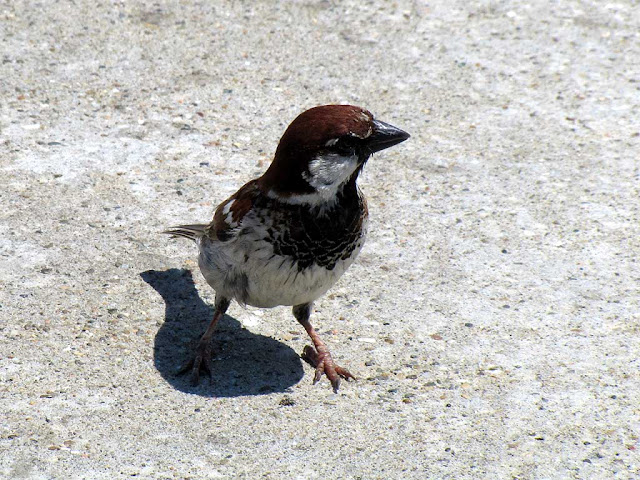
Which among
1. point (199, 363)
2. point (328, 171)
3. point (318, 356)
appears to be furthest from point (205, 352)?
point (328, 171)

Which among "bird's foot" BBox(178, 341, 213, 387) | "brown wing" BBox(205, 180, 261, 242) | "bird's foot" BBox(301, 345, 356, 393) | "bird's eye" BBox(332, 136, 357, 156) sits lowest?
"bird's foot" BBox(178, 341, 213, 387)

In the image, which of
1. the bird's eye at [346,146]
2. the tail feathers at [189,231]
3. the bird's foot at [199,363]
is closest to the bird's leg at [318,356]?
the bird's foot at [199,363]

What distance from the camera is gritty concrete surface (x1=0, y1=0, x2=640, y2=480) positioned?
374cm

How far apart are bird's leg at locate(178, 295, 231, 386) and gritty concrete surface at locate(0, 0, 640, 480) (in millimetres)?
77

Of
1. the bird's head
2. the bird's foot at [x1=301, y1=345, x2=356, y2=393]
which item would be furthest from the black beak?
the bird's foot at [x1=301, y1=345, x2=356, y2=393]

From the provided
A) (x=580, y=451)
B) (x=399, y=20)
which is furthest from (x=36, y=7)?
(x=580, y=451)

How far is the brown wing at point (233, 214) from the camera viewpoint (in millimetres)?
3941

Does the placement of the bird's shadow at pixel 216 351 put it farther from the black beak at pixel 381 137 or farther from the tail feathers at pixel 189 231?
the black beak at pixel 381 137

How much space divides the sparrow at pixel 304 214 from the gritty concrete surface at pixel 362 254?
51 cm

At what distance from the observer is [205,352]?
4180 mm

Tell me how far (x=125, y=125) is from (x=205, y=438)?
2.71 meters

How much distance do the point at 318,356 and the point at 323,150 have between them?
1.01 meters

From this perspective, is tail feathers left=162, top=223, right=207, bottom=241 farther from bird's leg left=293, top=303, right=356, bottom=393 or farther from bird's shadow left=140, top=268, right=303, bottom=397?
bird's leg left=293, top=303, right=356, bottom=393

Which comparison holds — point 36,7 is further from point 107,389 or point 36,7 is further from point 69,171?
point 107,389
